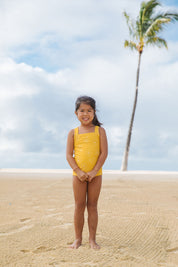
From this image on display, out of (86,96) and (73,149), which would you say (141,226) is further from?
(86,96)

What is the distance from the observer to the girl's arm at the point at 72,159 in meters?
2.98

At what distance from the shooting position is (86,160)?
3.05m

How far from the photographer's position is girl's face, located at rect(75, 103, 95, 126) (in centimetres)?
314

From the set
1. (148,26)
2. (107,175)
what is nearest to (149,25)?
(148,26)

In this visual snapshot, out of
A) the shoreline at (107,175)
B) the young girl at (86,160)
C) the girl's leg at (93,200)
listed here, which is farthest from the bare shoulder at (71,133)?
the shoreline at (107,175)

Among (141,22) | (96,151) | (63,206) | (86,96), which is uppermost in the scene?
(141,22)

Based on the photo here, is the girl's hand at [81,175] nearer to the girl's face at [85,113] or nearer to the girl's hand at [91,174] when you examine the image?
the girl's hand at [91,174]

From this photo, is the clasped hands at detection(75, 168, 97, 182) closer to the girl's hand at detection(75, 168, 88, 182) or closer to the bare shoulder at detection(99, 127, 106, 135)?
the girl's hand at detection(75, 168, 88, 182)

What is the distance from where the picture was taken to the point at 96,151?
122 inches

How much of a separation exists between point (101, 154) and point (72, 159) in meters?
0.34

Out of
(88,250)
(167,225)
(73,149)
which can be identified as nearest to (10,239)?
(88,250)

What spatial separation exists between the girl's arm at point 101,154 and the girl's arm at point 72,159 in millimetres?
76

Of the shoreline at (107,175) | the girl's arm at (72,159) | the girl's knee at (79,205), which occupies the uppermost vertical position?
the girl's arm at (72,159)

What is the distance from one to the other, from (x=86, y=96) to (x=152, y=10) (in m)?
17.3
